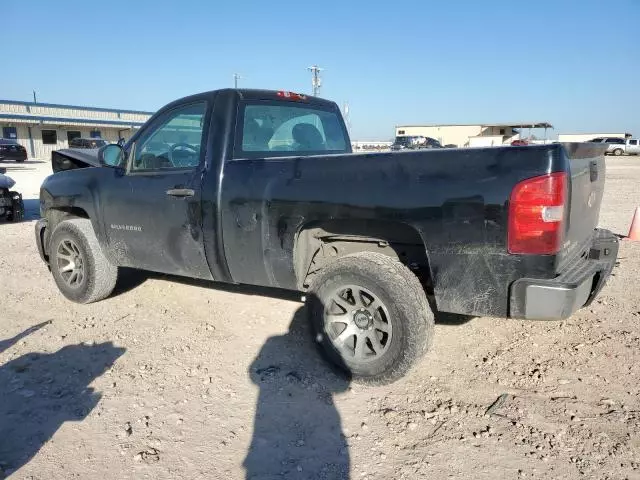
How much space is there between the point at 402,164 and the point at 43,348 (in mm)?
3163

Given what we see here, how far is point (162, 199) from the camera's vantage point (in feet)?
13.0

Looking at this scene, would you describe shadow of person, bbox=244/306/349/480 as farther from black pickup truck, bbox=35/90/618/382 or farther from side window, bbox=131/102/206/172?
side window, bbox=131/102/206/172

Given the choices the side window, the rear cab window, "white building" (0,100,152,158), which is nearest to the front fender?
the side window

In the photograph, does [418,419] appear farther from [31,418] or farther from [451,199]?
[31,418]

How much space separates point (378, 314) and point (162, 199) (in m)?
2.01

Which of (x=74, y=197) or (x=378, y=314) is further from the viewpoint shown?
(x=74, y=197)

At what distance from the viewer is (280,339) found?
3.98 metres

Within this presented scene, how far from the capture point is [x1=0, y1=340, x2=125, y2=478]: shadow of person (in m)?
2.67

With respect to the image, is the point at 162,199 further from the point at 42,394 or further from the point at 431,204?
the point at 431,204

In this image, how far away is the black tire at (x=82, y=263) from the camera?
15.4 ft

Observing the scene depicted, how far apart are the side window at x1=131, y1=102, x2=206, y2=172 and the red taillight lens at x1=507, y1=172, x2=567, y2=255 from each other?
240cm

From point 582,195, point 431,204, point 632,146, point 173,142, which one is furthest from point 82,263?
point 632,146

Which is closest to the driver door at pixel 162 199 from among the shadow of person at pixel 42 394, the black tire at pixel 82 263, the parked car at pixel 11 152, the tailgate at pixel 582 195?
the black tire at pixel 82 263

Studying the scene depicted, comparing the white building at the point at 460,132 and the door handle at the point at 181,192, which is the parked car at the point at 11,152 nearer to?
the door handle at the point at 181,192
